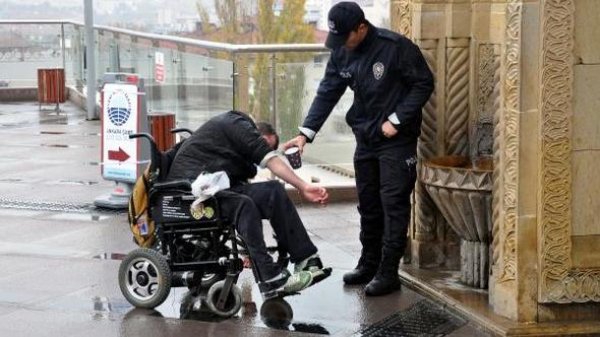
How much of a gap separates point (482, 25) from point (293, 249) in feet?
6.47

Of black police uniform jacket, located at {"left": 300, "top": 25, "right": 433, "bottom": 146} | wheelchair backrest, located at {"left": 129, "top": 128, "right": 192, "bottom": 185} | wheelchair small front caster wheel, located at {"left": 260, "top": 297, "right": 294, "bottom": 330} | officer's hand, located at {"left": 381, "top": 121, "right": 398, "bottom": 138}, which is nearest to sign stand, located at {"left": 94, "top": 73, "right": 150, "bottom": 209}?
wheelchair backrest, located at {"left": 129, "top": 128, "right": 192, "bottom": 185}

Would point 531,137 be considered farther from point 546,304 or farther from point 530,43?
point 546,304

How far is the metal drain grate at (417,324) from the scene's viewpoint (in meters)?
7.05

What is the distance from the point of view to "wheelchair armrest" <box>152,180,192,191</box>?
746 cm

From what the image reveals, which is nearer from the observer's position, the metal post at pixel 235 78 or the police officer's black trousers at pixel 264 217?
the police officer's black trousers at pixel 264 217

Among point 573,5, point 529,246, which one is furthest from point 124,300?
point 573,5

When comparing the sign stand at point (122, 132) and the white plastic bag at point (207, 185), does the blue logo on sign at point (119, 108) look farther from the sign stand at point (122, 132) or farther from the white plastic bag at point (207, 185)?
the white plastic bag at point (207, 185)

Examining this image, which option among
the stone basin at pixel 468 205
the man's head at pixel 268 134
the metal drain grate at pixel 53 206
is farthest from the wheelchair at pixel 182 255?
the metal drain grate at pixel 53 206

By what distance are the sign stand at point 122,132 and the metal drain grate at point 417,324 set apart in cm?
426

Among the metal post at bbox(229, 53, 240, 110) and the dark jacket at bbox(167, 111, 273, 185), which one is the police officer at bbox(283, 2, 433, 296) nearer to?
the dark jacket at bbox(167, 111, 273, 185)

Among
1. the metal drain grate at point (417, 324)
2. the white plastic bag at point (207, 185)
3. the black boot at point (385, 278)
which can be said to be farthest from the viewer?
the black boot at point (385, 278)

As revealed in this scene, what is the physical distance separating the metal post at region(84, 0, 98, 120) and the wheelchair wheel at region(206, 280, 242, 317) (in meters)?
11.7

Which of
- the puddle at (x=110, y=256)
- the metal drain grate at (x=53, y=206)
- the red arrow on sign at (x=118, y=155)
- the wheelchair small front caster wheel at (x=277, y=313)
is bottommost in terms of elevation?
the wheelchair small front caster wheel at (x=277, y=313)

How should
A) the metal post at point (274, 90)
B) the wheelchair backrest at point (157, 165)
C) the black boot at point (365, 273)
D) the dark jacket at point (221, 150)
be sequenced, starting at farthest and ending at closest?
the metal post at point (274, 90), the black boot at point (365, 273), the wheelchair backrest at point (157, 165), the dark jacket at point (221, 150)
